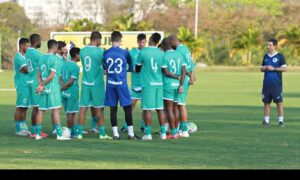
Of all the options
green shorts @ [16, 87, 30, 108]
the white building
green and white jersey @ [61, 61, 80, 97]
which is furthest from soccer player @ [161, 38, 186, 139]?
the white building

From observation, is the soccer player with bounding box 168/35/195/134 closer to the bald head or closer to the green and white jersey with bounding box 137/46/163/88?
the bald head

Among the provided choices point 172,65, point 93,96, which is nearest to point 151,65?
point 172,65

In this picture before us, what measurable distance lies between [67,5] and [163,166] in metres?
120

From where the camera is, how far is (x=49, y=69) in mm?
16578

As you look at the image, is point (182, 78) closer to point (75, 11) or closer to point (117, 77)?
point (117, 77)

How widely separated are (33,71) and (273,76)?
18.7 ft

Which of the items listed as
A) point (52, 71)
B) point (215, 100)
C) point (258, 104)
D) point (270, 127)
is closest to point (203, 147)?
point (52, 71)

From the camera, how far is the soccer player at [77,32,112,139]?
656 inches

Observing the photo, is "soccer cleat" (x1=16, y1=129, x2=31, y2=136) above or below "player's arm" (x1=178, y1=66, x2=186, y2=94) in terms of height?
below

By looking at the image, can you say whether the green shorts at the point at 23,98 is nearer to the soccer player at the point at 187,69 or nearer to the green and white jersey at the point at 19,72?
the green and white jersey at the point at 19,72

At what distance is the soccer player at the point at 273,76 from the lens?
65.6 feet

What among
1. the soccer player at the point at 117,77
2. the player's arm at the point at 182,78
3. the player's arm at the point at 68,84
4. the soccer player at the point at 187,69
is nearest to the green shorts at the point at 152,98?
the soccer player at the point at 117,77

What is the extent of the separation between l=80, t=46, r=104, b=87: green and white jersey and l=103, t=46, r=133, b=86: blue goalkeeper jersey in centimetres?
26

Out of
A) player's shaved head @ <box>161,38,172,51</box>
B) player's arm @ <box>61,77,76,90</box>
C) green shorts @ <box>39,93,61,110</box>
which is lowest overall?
green shorts @ <box>39,93,61,110</box>
